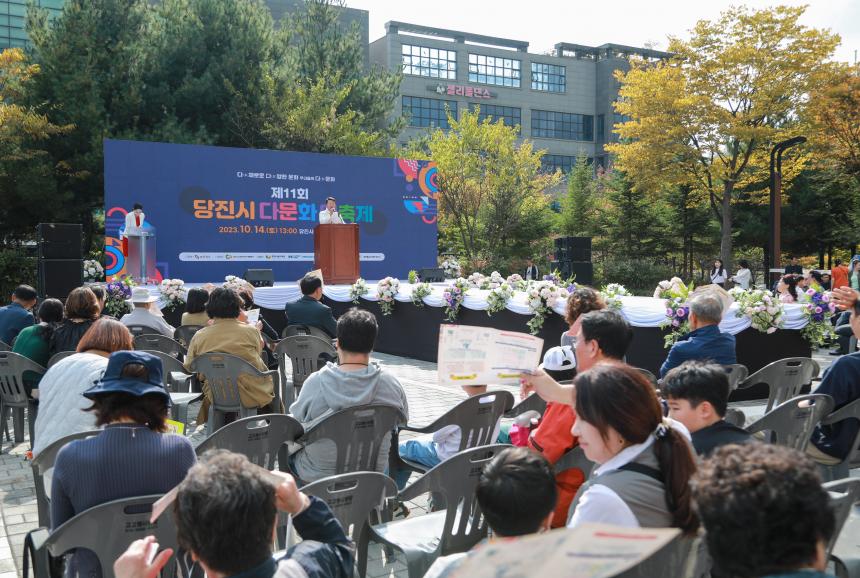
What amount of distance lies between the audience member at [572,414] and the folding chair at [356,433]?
0.85 m

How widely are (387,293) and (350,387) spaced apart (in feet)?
27.7

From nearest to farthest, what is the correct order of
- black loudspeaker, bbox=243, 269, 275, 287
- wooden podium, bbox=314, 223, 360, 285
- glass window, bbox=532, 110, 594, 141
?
wooden podium, bbox=314, 223, 360, 285, black loudspeaker, bbox=243, 269, 275, 287, glass window, bbox=532, 110, 594, 141

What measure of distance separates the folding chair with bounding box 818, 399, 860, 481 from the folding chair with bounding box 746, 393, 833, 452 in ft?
0.18

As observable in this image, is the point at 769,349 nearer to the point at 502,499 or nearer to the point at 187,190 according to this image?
the point at 502,499

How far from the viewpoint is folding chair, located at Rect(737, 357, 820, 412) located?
525 cm

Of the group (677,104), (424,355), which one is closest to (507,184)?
(677,104)

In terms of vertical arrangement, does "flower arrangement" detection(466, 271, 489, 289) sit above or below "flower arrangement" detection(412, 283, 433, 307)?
above

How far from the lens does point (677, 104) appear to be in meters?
24.1

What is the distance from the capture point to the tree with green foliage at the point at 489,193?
2886 centimetres

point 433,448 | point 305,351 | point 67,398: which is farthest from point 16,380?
point 433,448

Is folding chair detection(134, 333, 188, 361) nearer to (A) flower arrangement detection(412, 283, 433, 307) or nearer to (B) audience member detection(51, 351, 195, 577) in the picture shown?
(B) audience member detection(51, 351, 195, 577)

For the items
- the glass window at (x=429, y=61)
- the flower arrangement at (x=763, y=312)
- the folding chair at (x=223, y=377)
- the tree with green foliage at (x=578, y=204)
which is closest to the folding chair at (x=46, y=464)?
the folding chair at (x=223, y=377)

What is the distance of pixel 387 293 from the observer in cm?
1217

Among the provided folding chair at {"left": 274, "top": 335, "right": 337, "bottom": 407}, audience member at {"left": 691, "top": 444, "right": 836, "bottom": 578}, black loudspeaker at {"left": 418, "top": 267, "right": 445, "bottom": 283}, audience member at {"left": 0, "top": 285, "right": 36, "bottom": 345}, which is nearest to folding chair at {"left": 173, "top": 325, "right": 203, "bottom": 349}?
folding chair at {"left": 274, "top": 335, "right": 337, "bottom": 407}
